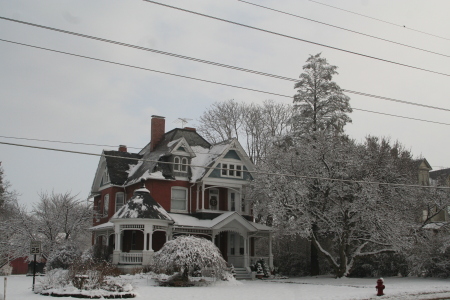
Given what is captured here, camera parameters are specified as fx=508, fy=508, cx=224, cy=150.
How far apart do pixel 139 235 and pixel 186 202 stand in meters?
3.89

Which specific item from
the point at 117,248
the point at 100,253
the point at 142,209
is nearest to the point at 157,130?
the point at 142,209

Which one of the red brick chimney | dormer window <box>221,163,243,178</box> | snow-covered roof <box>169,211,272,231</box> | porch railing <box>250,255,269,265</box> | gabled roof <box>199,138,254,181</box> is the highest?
the red brick chimney

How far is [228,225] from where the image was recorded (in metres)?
33.1

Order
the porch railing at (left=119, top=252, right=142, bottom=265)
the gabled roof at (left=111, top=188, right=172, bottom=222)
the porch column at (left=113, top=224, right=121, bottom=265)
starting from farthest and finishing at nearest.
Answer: the porch column at (left=113, top=224, right=121, bottom=265) < the porch railing at (left=119, top=252, right=142, bottom=265) < the gabled roof at (left=111, top=188, right=172, bottom=222)

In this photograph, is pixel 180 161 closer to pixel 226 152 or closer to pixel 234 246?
pixel 226 152

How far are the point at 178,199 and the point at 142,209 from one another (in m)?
4.61

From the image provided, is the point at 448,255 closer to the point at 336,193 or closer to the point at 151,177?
the point at 336,193

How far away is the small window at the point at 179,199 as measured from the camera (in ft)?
113

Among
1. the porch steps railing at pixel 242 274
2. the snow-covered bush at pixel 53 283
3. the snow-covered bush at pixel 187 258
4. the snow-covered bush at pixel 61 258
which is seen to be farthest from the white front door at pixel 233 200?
the snow-covered bush at pixel 53 283

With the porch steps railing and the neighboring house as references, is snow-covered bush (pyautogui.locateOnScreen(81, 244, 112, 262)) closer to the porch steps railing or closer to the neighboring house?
the neighboring house

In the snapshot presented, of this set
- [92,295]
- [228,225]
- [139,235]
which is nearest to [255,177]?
[228,225]

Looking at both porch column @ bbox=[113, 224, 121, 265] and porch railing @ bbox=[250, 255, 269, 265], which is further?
porch railing @ bbox=[250, 255, 269, 265]

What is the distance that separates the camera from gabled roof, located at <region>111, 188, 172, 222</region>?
98.7ft

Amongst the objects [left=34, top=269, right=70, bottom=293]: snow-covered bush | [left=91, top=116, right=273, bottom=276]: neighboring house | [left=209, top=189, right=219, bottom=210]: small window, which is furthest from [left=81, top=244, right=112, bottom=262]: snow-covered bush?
[left=34, top=269, right=70, bottom=293]: snow-covered bush
